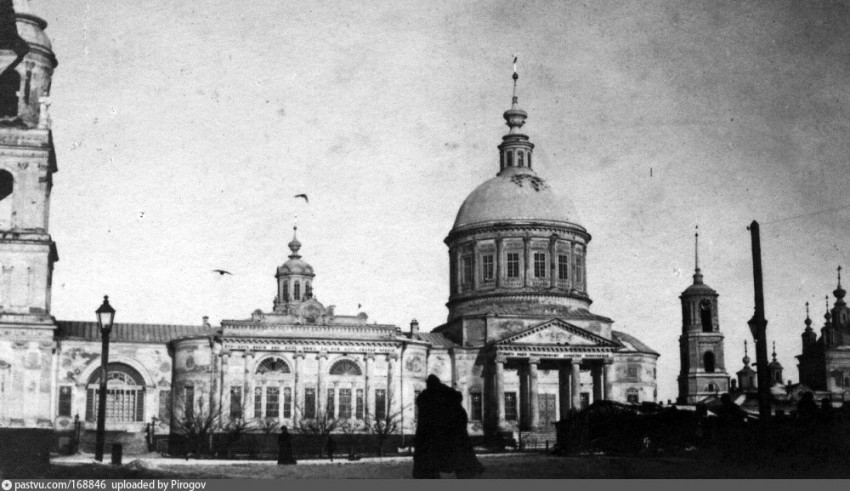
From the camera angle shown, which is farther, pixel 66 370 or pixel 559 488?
pixel 66 370

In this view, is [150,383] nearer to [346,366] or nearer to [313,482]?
[346,366]

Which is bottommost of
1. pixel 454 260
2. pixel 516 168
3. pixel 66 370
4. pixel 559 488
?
pixel 559 488

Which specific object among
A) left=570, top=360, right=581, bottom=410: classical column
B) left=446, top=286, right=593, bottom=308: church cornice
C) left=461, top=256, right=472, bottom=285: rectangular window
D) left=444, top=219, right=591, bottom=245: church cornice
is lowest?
left=570, top=360, right=581, bottom=410: classical column

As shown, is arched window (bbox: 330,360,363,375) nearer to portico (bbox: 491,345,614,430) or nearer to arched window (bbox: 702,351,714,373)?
portico (bbox: 491,345,614,430)

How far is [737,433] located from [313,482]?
1205cm

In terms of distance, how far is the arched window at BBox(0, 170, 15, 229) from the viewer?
48.7 meters

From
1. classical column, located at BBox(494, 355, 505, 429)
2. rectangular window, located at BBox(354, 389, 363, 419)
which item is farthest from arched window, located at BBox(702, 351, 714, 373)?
rectangular window, located at BBox(354, 389, 363, 419)

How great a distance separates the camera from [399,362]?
→ 6303 cm

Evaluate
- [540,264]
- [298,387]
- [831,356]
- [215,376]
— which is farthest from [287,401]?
[831,356]

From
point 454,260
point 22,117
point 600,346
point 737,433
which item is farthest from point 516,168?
point 737,433

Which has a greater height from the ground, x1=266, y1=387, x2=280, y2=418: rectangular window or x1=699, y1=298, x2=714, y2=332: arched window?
x1=699, y1=298, x2=714, y2=332: arched window

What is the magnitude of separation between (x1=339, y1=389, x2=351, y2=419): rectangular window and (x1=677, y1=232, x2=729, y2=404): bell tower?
109 feet

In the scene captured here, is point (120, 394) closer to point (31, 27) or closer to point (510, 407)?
point (510, 407)

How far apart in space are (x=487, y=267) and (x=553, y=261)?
11.9 ft
